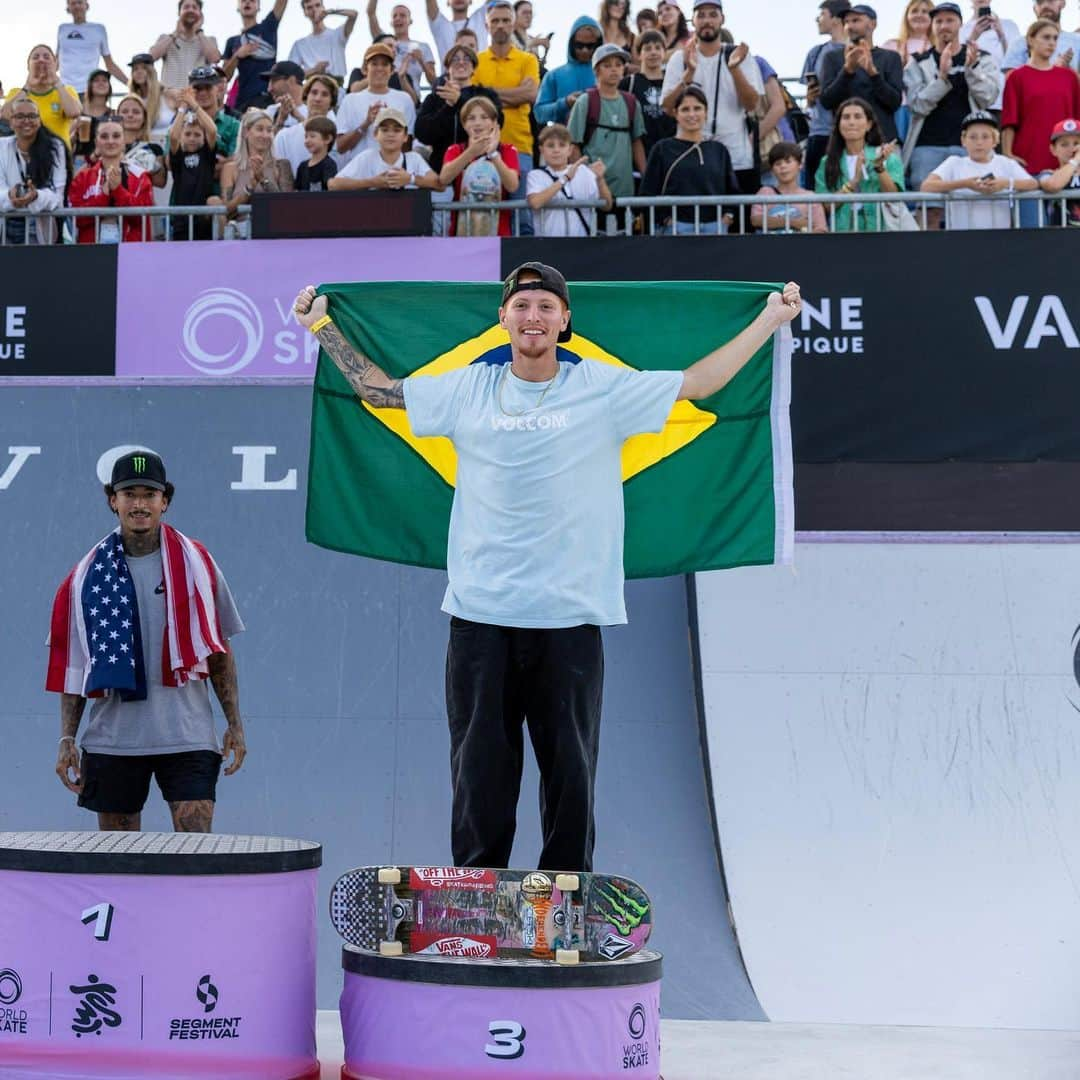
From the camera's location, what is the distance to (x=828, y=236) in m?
9.11

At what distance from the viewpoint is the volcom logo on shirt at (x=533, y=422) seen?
163 inches

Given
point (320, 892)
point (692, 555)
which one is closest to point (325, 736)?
point (320, 892)

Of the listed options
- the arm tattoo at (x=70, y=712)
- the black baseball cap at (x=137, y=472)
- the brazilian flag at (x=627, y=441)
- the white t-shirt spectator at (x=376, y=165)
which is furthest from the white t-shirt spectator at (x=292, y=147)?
the arm tattoo at (x=70, y=712)

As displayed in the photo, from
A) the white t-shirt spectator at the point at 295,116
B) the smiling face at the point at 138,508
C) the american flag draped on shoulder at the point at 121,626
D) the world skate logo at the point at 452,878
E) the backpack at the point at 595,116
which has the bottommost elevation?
the world skate logo at the point at 452,878

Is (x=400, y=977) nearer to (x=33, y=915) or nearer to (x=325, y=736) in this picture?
(x=33, y=915)

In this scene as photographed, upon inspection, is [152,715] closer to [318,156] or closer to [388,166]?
[388,166]

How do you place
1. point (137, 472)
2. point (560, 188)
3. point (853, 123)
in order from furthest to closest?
point (853, 123)
point (560, 188)
point (137, 472)

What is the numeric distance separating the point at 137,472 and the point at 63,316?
4.90m

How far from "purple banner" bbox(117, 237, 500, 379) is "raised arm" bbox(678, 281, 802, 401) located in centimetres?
492

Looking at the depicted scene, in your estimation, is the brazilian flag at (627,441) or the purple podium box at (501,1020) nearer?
the purple podium box at (501,1020)

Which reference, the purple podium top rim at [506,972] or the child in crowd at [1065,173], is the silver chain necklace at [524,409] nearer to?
the purple podium top rim at [506,972]

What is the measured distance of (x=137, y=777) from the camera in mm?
5070

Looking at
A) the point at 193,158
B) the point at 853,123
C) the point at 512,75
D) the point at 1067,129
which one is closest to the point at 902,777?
the point at 853,123

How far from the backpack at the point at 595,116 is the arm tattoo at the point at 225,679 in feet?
21.5
